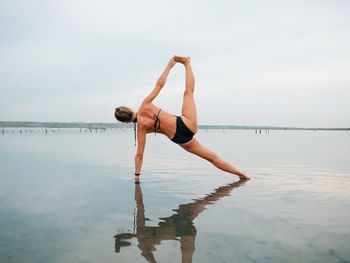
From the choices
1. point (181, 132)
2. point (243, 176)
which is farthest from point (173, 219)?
point (243, 176)

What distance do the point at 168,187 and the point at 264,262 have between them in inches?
196

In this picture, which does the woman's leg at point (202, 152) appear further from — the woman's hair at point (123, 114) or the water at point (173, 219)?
the woman's hair at point (123, 114)

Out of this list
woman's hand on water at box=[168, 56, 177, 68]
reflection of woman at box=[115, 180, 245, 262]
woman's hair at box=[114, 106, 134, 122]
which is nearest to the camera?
reflection of woman at box=[115, 180, 245, 262]

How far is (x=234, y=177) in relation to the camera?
34.6 ft

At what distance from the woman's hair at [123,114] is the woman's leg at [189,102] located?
125cm

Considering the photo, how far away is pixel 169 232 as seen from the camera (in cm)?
476

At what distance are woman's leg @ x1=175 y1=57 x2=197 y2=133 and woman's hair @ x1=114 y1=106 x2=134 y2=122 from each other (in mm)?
1245

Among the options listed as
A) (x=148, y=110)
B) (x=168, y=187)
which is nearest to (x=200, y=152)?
(x=168, y=187)

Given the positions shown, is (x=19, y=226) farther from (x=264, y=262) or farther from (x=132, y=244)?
(x=264, y=262)

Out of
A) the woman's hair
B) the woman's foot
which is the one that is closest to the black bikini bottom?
the woman's hair

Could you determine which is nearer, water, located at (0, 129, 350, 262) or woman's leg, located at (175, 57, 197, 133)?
water, located at (0, 129, 350, 262)

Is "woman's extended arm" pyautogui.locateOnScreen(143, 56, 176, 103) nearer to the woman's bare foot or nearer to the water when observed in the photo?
the woman's bare foot

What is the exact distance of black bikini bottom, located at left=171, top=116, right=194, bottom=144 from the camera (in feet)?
26.8

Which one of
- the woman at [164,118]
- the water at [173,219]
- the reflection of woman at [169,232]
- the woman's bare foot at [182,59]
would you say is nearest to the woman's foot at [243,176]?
the water at [173,219]
